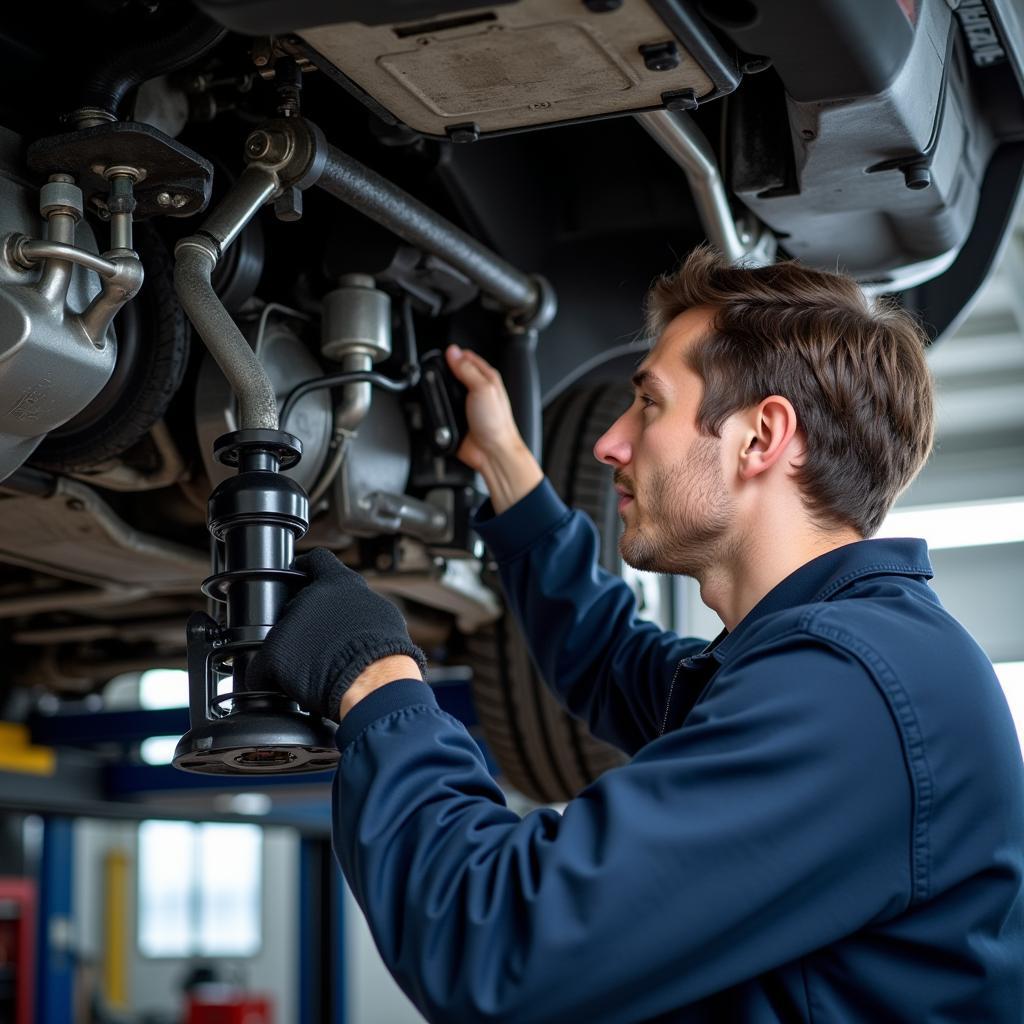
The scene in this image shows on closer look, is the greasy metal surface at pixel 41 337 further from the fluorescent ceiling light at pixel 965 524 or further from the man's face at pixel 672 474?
the fluorescent ceiling light at pixel 965 524

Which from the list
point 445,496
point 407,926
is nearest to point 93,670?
point 445,496

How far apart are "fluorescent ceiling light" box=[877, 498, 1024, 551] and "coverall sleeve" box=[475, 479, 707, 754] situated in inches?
209

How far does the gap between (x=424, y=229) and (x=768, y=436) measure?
1.61 feet

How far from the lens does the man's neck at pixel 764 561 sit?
1.32 metres

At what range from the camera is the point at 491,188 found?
180cm

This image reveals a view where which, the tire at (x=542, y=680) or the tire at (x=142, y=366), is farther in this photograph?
the tire at (x=542, y=680)

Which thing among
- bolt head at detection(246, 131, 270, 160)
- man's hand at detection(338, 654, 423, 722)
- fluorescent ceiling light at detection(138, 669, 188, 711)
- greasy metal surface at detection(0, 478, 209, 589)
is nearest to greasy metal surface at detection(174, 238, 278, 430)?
bolt head at detection(246, 131, 270, 160)

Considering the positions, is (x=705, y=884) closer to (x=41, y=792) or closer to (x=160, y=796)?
(x=41, y=792)

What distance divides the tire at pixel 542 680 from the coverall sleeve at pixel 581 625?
0.45m

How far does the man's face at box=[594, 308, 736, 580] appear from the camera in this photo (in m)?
1.33

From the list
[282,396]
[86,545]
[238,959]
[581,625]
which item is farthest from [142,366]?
[238,959]

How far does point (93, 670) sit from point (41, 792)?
141 centimetres

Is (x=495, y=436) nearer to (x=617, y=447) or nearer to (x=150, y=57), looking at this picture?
(x=617, y=447)

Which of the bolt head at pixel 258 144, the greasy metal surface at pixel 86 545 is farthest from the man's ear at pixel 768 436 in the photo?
the greasy metal surface at pixel 86 545
